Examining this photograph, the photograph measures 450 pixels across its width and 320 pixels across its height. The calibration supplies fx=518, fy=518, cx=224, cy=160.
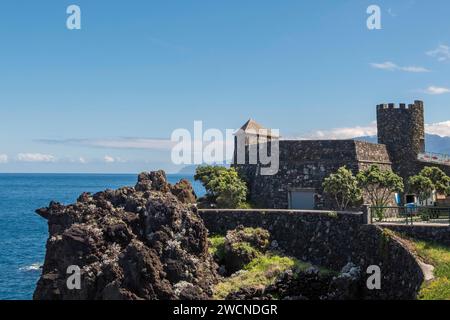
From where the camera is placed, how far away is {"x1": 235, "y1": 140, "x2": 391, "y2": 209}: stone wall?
4559cm

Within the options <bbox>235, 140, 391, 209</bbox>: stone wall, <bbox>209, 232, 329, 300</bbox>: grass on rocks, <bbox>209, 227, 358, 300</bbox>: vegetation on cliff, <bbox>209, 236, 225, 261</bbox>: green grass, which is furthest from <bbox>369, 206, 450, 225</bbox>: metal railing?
<bbox>209, 236, 225, 261</bbox>: green grass

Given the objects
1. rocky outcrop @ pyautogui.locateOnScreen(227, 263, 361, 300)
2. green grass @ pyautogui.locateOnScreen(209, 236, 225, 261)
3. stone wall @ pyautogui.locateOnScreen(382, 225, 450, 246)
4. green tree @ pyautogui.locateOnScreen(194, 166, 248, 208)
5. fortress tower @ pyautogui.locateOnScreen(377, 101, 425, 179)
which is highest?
fortress tower @ pyautogui.locateOnScreen(377, 101, 425, 179)

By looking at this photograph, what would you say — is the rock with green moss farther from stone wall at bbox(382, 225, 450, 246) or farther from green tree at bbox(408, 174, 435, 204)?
green tree at bbox(408, 174, 435, 204)

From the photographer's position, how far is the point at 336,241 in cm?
3462

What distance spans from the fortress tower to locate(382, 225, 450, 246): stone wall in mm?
20976

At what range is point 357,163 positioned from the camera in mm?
45250

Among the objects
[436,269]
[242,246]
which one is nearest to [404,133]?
[242,246]

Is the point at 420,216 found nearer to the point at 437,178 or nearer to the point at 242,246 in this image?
the point at 437,178

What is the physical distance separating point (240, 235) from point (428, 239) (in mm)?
12735
